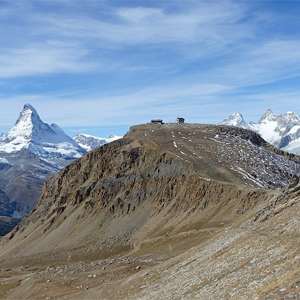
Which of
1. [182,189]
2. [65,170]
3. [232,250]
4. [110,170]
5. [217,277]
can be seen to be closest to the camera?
[217,277]

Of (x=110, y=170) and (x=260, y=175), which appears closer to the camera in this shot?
(x=260, y=175)

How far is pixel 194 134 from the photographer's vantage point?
197375 mm

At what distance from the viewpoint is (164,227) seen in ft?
420

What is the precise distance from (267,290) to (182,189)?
366ft

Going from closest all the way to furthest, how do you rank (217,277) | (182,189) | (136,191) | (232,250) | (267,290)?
1. (267,290)
2. (217,277)
3. (232,250)
4. (182,189)
5. (136,191)

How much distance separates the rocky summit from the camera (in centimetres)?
4169

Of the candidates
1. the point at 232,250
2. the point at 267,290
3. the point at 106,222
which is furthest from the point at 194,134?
the point at 267,290

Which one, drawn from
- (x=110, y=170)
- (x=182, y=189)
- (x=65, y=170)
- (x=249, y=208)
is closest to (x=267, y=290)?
(x=249, y=208)

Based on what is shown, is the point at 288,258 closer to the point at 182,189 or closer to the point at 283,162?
the point at 182,189

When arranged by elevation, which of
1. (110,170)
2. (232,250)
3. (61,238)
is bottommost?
(61,238)

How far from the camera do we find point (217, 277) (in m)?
41.3

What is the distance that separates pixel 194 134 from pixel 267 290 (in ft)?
551

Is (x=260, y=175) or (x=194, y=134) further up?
(x=194, y=134)

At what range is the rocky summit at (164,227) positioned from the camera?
41688mm
